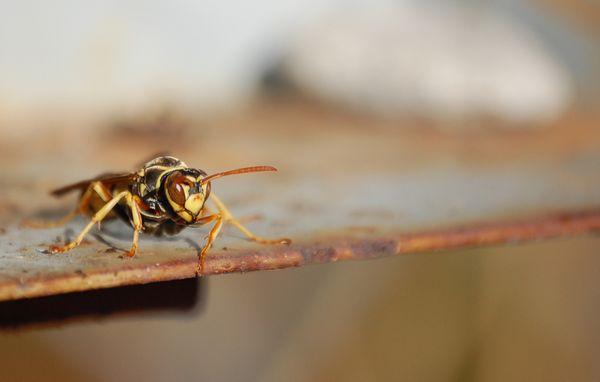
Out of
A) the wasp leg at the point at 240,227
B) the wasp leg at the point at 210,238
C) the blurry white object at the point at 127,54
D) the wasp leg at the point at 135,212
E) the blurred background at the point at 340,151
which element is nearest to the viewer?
the wasp leg at the point at 210,238

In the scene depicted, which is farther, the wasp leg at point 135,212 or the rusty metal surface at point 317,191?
the wasp leg at point 135,212

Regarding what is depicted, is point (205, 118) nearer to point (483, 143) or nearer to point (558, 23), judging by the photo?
point (483, 143)

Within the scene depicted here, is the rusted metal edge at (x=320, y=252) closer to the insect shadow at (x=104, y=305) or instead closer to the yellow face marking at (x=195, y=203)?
the insect shadow at (x=104, y=305)

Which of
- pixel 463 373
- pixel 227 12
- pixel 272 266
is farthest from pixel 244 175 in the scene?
pixel 227 12

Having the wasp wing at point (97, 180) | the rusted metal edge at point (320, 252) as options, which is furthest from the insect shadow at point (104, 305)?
the wasp wing at point (97, 180)

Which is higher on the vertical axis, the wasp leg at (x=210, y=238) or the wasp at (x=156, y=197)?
the wasp leg at (x=210, y=238)

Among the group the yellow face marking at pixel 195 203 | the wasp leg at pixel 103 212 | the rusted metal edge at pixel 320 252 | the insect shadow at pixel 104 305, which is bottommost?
the wasp leg at pixel 103 212

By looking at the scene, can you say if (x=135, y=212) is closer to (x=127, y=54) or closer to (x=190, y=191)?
(x=190, y=191)
